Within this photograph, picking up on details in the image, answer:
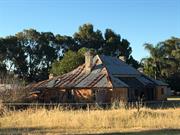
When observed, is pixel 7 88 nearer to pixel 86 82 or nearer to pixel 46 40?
pixel 86 82

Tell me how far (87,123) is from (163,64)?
2907 inches

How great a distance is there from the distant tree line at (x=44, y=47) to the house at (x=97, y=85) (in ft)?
81.9

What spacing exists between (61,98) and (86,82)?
423 cm

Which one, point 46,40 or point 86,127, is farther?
point 46,40

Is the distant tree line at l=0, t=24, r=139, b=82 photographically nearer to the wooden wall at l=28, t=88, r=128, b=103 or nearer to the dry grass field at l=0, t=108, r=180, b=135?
the wooden wall at l=28, t=88, r=128, b=103

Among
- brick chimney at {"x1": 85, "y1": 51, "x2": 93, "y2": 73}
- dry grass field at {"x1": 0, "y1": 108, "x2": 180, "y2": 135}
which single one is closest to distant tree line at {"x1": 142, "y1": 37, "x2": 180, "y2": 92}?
brick chimney at {"x1": 85, "y1": 51, "x2": 93, "y2": 73}

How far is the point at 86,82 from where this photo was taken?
57531mm

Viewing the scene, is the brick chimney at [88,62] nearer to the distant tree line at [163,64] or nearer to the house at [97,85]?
the house at [97,85]

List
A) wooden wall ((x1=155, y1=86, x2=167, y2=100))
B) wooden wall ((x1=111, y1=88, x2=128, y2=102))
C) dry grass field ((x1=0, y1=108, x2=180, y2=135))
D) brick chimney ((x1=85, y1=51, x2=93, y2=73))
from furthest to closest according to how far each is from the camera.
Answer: wooden wall ((x1=155, y1=86, x2=167, y2=100))
brick chimney ((x1=85, y1=51, x2=93, y2=73))
wooden wall ((x1=111, y1=88, x2=128, y2=102))
dry grass field ((x1=0, y1=108, x2=180, y2=135))

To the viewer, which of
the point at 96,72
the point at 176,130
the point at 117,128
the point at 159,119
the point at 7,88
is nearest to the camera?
the point at 176,130

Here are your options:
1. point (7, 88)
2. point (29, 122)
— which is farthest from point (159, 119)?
point (7, 88)

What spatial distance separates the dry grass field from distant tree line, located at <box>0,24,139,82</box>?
61232 mm

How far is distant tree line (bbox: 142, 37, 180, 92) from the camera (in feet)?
307

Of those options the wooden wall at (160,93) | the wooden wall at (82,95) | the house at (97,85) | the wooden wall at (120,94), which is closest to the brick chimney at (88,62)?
the house at (97,85)
